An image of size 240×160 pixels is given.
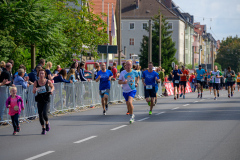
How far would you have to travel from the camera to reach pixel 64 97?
755 inches

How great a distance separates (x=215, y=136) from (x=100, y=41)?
27649 mm

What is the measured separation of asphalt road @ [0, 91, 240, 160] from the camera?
898 cm

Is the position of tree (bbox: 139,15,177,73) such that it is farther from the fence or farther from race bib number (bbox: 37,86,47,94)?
race bib number (bbox: 37,86,47,94)

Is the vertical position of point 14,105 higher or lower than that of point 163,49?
lower

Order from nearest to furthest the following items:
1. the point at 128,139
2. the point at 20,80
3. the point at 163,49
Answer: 1. the point at 128,139
2. the point at 20,80
3. the point at 163,49

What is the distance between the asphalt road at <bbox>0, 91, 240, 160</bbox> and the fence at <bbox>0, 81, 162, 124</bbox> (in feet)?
2.16

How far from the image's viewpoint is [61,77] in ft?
63.0

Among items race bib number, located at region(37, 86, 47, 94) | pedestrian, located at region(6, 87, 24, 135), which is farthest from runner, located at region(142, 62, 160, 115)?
pedestrian, located at region(6, 87, 24, 135)

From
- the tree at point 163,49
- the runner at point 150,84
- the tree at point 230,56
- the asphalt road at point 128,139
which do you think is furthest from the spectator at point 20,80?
the tree at point 230,56

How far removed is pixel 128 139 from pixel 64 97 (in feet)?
27.4

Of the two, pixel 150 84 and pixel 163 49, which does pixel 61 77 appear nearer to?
pixel 150 84

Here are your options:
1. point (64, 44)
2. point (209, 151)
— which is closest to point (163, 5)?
point (64, 44)

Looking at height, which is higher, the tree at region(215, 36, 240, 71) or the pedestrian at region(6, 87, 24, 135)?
the tree at region(215, 36, 240, 71)

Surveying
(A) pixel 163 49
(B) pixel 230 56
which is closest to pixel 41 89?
(A) pixel 163 49
